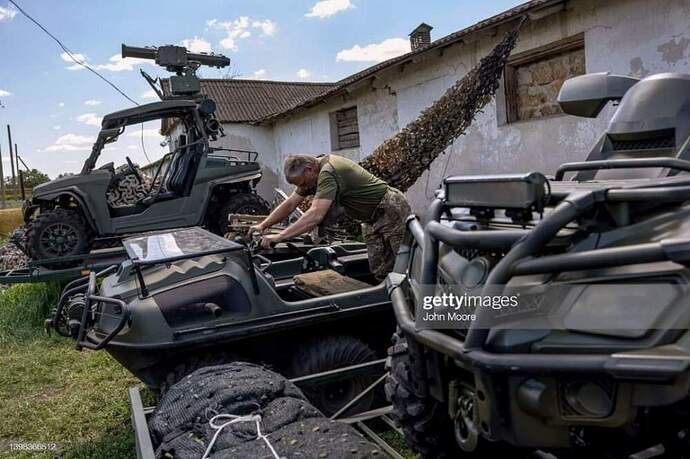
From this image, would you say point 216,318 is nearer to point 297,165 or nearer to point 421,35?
point 297,165

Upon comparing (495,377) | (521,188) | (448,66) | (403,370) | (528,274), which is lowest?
(403,370)

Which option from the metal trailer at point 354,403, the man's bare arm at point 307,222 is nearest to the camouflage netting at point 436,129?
the man's bare arm at point 307,222

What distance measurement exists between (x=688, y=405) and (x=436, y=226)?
0.82 meters

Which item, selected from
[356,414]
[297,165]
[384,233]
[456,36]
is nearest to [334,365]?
[356,414]

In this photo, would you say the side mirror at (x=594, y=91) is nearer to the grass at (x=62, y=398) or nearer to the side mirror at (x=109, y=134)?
the grass at (x=62, y=398)

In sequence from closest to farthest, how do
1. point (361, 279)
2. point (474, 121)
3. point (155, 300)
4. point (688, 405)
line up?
A: point (688, 405) < point (155, 300) < point (361, 279) < point (474, 121)

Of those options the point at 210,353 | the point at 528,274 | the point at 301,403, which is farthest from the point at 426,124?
the point at 528,274

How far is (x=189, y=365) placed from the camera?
3.60 meters

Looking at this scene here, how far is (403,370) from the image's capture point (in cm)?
226

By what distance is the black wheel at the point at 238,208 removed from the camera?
331 inches

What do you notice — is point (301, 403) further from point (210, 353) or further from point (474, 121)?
point (474, 121)

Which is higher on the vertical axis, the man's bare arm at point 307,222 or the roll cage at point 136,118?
the roll cage at point 136,118

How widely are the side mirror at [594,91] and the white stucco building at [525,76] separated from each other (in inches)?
140

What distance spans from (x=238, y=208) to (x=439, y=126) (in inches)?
113
